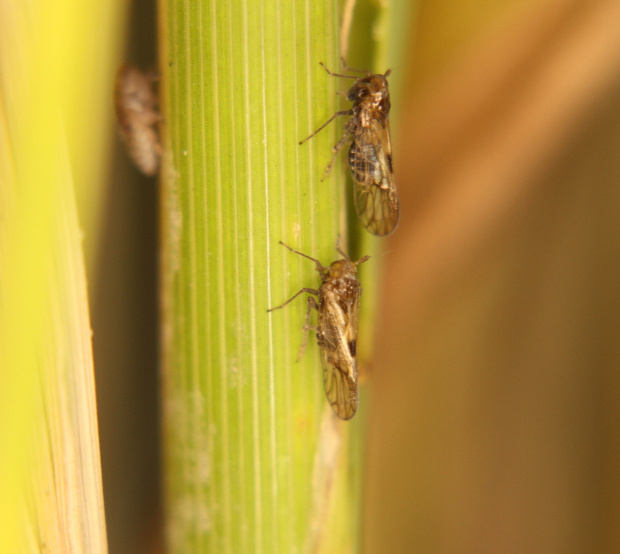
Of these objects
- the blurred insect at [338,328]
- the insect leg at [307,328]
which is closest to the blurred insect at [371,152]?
the blurred insect at [338,328]

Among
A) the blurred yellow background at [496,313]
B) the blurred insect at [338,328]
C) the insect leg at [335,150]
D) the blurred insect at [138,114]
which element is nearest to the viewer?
the insect leg at [335,150]

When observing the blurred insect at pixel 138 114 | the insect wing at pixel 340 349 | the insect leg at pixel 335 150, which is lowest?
the insect wing at pixel 340 349

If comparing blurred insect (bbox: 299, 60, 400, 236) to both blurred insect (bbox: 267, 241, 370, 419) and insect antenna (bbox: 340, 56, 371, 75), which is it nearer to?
insect antenna (bbox: 340, 56, 371, 75)

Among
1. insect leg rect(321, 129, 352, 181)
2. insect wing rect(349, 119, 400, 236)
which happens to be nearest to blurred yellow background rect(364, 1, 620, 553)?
insect wing rect(349, 119, 400, 236)

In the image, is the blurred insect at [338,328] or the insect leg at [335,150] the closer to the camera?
the insect leg at [335,150]

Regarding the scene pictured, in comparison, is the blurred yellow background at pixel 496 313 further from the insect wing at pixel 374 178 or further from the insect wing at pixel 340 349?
the insect wing at pixel 340 349

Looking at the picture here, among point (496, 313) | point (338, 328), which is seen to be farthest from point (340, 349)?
point (496, 313)

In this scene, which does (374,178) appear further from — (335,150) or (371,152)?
(335,150)
